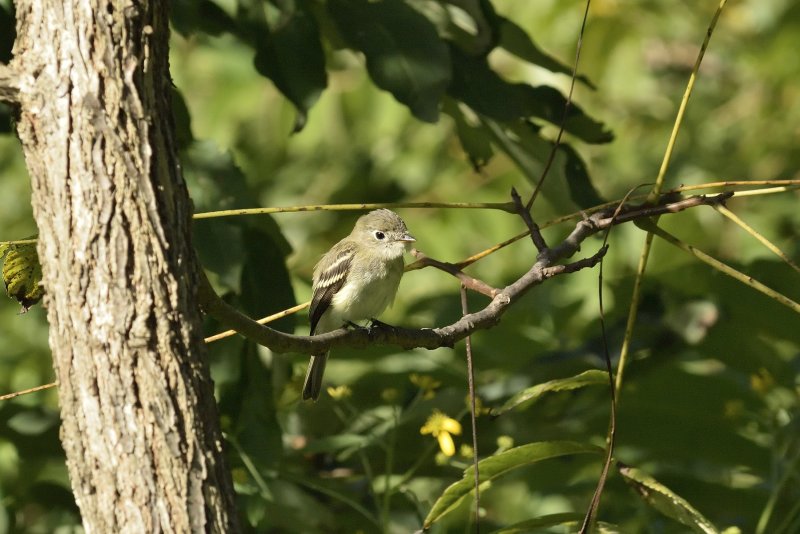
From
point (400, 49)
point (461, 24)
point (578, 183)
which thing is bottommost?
point (578, 183)

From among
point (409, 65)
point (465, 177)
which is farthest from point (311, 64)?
point (465, 177)

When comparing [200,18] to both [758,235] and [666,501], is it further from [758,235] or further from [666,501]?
[666,501]

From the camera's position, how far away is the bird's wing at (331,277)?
4.79m

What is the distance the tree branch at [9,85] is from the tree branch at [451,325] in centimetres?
53

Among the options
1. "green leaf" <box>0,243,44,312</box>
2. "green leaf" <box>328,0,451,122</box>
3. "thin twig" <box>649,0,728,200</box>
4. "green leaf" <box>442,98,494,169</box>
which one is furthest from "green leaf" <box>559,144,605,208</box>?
"green leaf" <box>0,243,44,312</box>

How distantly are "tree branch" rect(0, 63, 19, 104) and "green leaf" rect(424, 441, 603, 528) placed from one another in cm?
151

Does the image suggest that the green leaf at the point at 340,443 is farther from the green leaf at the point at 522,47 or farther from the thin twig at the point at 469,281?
the green leaf at the point at 522,47

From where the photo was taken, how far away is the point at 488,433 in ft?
14.5

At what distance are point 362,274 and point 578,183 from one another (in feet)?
4.28

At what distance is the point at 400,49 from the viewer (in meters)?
3.66

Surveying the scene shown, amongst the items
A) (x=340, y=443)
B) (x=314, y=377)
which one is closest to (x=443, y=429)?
(x=340, y=443)

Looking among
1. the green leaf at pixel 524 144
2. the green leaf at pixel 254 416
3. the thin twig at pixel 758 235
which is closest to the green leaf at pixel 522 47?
the green leaf at pixel 524 144

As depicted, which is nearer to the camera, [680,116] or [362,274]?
[680,116]

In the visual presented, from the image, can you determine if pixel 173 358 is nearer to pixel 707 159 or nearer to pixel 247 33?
pixel 247 33
